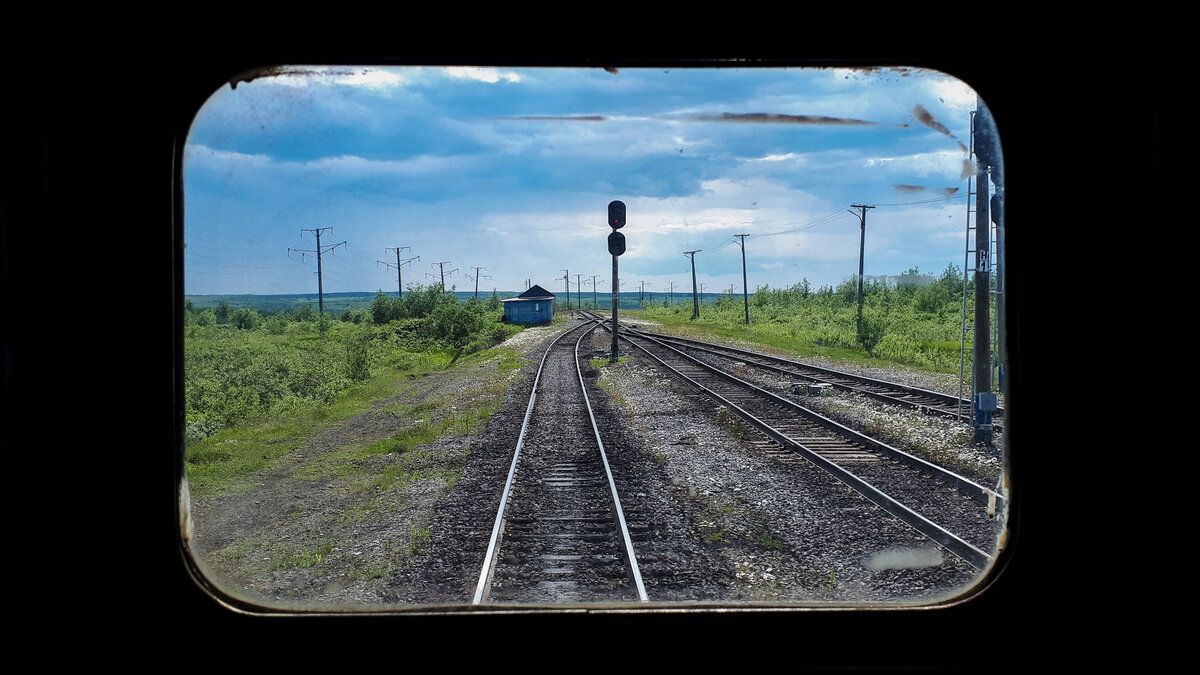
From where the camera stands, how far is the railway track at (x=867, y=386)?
10.0m

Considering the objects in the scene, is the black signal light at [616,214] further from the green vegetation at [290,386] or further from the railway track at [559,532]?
the railway track at [559,532]

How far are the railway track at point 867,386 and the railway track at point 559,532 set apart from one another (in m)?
3.39

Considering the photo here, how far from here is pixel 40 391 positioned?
5.01ft

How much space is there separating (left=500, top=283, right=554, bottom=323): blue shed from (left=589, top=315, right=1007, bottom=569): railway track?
2995 centimetres

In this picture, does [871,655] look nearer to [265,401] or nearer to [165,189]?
[165,189]

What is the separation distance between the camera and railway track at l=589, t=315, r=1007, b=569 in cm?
511

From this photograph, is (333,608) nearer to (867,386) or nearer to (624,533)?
(624,533)

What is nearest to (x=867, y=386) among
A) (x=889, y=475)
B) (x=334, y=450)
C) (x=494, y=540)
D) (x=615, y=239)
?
(x=889, y=475)

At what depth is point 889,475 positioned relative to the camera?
23.3ft

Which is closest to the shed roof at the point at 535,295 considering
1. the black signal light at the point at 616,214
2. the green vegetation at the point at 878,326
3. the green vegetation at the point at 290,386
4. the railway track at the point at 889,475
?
the green vegetation at the point at 878,326

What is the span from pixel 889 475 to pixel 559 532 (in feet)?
12.1

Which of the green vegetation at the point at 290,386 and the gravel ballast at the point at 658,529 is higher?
the green vegetation at the point at 290,386
